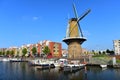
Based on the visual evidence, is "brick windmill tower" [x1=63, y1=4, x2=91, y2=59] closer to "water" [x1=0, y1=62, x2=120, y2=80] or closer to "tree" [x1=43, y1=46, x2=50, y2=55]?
"water" [x1=0, y1=62, x2=120, y2=80]

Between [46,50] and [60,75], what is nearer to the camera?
[60,75]

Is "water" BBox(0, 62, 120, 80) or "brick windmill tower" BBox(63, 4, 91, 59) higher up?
"brick windmill tower" BBox(63, 4, 91, 59)

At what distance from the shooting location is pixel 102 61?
294 feet

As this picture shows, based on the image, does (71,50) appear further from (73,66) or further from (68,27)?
(73,66)

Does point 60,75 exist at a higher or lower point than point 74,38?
lower

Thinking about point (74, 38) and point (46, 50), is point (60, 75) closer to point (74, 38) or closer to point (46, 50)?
point (74, 38)

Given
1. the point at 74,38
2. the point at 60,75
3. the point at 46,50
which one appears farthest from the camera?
the point at 46,50

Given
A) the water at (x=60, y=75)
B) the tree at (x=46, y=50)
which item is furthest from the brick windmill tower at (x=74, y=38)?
the tree at (x=46, y=50)

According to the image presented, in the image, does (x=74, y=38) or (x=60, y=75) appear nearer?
(x=60, y=75)

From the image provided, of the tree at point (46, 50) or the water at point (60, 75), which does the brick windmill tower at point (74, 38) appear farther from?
the tree at point (46, 50)

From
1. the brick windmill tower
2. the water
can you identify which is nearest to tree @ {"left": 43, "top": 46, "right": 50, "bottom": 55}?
the brick windmill tower

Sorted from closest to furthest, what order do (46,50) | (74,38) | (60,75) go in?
(60,75) < (74,38) < (46,50)

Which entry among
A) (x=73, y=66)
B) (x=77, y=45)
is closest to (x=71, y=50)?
(x=77, y=45)

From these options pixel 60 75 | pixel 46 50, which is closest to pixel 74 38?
pixel 60 75
